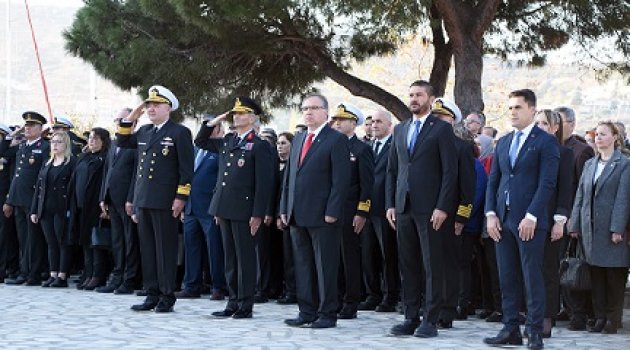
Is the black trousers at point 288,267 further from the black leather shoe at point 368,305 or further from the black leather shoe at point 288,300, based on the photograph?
the black leather shoe at point 368,305

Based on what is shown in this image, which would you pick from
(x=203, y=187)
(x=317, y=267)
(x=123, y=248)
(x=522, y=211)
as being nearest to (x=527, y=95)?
(x=522, y=211)

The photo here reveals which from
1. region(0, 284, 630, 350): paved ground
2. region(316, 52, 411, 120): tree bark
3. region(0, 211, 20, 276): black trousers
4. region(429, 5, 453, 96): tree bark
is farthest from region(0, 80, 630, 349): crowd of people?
region(429, 5, 453, 96): tree bark

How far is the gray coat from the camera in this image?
32.5ft

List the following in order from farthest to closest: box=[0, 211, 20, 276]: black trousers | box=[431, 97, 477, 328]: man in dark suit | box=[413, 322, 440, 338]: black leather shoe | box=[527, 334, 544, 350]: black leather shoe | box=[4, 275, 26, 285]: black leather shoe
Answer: box=[0, 211, 20, 276]: black trousers → box=[4, 275, 26, 285]: black leather shoe → box=[431, 97, 477, 328]: man in dark suit → box=[413, 322, 440, 338]: black leather shoe → box=[527, 334, 544, 350]: black leather shoe

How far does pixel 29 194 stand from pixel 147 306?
3.58 m

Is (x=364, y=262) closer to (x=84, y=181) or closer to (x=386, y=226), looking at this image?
(x=386, y=226)

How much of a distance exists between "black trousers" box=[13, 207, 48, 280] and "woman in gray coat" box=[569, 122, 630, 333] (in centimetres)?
612

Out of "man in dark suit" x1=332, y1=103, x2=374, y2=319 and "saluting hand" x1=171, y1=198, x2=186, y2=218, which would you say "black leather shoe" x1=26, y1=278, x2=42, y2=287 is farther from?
"man in dark suit" x1=332, y1=103, x2=374, y2=319

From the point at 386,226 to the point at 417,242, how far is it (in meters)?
1.76

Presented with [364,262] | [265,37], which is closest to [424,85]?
[364,262]

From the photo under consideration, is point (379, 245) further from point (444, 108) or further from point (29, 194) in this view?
point (29, 194)

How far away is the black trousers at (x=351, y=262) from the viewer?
35.4 feet

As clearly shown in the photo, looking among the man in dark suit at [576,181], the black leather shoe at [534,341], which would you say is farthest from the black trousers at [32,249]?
the black leather shoe at [534,341]

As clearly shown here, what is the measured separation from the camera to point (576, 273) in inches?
403
